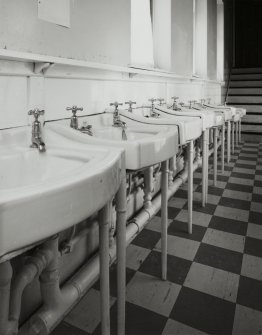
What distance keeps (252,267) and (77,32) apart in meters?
1.64

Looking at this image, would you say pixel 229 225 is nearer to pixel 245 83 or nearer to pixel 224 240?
pixel 224 240

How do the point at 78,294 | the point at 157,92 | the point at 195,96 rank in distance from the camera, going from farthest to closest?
1. the point at 195,96
2. the point at 157,92
3. the point at 78,294

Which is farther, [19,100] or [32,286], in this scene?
[32,286]

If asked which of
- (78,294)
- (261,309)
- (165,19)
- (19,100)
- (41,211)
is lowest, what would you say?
(261,309)

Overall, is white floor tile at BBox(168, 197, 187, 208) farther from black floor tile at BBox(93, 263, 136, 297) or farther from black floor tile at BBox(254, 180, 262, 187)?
black floor tile at BBox(93, 263, 136, 297)

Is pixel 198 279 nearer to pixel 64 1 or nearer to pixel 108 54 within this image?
pixel 108 54

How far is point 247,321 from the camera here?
4.33ft

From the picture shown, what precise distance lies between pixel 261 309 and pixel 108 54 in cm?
162

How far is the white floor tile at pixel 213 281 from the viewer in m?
1.52

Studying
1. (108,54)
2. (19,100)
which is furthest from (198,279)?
(108,54)

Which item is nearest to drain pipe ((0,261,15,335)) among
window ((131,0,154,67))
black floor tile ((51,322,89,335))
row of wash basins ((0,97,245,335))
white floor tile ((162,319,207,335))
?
row of wash basins ((0,97,245,335))

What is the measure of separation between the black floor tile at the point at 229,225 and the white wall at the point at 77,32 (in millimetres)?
1383

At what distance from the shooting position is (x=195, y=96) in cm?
433

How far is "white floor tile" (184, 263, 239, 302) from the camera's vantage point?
1.52m
